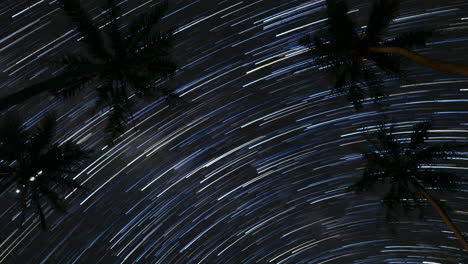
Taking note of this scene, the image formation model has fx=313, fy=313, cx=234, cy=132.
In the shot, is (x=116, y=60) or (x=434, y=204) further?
(x=434, y=204)

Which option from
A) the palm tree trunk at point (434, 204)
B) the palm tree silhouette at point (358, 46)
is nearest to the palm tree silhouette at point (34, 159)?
the palm tree silhouette at point (358, 46)

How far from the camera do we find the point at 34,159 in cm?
865

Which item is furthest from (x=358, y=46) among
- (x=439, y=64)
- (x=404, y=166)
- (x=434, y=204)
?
(x=434, y=204)

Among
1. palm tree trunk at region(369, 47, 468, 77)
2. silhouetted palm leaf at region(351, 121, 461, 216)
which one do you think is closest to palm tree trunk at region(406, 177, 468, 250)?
silhouetted palm leaf at region(351, 121, 461, 216)

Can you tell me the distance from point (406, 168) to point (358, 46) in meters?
4.72

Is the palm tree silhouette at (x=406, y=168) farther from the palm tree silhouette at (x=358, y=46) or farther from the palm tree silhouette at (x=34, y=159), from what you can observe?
the palm tree silhouette at (x=34, y=159)

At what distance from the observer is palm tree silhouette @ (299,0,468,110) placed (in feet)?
27.6

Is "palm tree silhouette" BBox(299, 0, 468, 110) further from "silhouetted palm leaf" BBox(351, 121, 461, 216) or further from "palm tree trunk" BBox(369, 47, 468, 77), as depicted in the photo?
"silhouetted palm leaf" BBox(351, 121, 461, 216)

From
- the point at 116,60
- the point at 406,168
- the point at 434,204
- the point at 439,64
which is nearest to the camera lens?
the point at 439,64

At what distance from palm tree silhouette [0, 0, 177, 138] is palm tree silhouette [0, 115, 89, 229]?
1.29 meters

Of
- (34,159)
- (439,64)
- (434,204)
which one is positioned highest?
(434,204)

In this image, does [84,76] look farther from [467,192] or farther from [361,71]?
[467,192]

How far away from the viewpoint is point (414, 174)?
1079cm

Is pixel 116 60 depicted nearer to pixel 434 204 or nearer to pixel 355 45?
pixel 355 45
